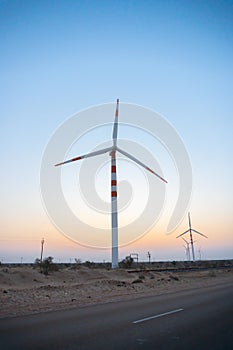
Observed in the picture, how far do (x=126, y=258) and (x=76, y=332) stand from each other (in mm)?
58487

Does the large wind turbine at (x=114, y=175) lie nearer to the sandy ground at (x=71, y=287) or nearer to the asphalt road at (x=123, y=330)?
the sandy ground at (x=71, y=287)

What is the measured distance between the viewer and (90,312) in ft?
41.4

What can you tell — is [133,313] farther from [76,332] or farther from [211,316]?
[76,332]

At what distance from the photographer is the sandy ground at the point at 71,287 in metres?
16.3

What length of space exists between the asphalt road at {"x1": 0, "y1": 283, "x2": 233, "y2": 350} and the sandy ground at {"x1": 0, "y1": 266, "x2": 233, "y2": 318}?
125 inches

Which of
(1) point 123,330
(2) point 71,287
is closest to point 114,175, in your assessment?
(2) point 71,287

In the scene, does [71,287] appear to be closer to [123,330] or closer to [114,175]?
[123,330]

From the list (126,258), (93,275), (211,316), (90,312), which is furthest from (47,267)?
(211,316)

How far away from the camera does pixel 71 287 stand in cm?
2678

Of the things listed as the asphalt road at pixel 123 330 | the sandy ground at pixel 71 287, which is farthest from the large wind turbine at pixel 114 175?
the asphalt road at pixel 123 330

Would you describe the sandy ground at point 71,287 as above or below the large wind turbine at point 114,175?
below

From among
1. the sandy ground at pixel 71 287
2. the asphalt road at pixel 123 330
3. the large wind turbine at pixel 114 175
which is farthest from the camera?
the large wind turbine at pixel 114 175

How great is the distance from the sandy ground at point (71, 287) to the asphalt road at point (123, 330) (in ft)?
10.4

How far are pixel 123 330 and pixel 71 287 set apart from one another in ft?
61.8
